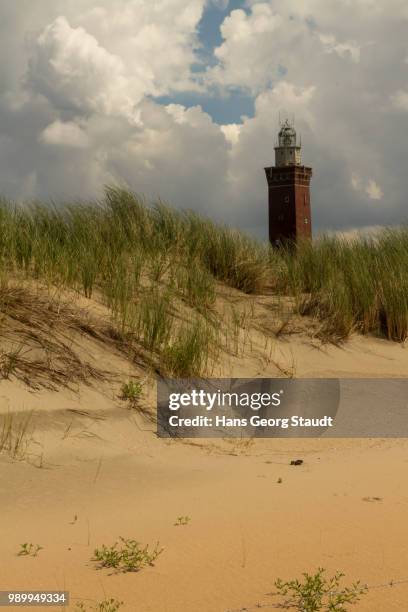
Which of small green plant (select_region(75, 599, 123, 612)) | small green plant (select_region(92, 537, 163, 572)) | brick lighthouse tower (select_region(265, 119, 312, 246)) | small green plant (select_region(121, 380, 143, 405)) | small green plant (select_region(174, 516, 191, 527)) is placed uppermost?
brick lighthouse tower (select_region(265, 119, 312, 246))

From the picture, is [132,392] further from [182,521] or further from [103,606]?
[103,606]

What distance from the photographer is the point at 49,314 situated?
592cm

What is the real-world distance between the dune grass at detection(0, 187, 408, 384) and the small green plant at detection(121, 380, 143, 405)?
0.43 meters

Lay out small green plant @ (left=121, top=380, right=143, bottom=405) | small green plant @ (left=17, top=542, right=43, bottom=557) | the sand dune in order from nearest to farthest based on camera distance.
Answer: the sand dune, small green plant @ (left=17, top=542, right=43, bottom=557), small green plant @ (left=121, top=380, right=143, bottom=405)

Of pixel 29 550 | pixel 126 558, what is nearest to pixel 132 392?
pixel 29 550

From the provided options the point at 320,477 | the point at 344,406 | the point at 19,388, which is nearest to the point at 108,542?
the point at 320,477

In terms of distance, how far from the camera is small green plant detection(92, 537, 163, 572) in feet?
9.48

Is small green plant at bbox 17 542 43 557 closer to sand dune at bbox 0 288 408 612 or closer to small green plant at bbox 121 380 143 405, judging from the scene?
sand dune at bbox 0 288 408 612

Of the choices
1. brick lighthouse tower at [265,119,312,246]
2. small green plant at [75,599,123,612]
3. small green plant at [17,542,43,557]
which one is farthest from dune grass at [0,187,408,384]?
brick lighthouse tower at [265,119,312,246]

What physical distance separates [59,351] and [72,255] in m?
1.85

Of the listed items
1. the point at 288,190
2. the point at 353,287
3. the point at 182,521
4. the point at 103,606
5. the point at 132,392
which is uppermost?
the point at 288,190

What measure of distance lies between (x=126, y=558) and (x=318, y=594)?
2.75 feet

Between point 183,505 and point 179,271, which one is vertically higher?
point 179,271

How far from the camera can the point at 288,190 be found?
49.6 m
